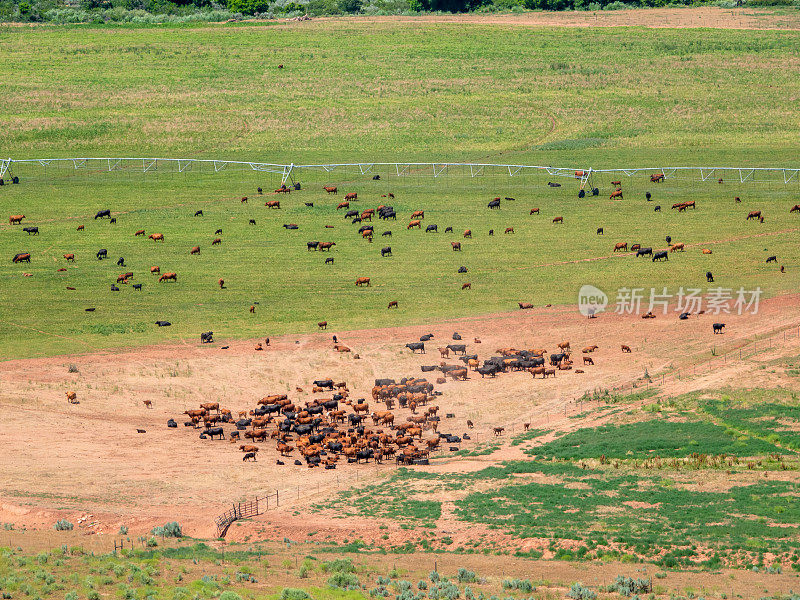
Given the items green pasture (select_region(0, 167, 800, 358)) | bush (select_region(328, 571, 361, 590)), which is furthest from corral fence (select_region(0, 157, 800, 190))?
bush (select_region(328, 571, 361, 590))

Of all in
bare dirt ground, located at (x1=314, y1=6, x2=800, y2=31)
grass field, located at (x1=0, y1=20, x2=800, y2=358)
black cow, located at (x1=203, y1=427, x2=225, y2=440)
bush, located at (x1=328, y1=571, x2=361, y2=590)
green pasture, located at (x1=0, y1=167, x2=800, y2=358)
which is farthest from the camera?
bare dirt ground, located at (x1=314, y1=6, x2=800, y2=31)

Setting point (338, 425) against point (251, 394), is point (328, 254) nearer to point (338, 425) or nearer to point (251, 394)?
point (251, 394)

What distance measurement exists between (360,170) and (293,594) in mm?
67091

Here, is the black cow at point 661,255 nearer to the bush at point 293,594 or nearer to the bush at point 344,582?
the bush at point 344,582

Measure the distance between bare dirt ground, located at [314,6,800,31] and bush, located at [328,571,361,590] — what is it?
124113 millimetres

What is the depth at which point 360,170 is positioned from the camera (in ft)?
293

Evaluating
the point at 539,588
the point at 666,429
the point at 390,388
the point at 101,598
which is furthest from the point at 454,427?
the point at 101,598

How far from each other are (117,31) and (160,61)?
744 inches

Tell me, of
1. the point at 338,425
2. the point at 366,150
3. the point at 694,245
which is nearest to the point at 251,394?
the point at 338,425

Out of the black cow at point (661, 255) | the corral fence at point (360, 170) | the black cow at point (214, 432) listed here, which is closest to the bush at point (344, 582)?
the black cow at point (214, 432)

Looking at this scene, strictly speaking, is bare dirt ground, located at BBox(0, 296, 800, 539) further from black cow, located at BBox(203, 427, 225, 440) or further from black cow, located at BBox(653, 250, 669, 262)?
black cow, located at BBox(653, 250, 669, 262)

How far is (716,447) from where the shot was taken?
36.9 m

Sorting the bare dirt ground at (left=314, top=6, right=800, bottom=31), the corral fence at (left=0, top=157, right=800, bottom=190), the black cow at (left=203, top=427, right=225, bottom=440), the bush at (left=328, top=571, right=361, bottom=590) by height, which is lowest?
the black cow at (left=203, top=427, right=225, bottom=440)

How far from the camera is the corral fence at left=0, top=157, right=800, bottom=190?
3305 inches
